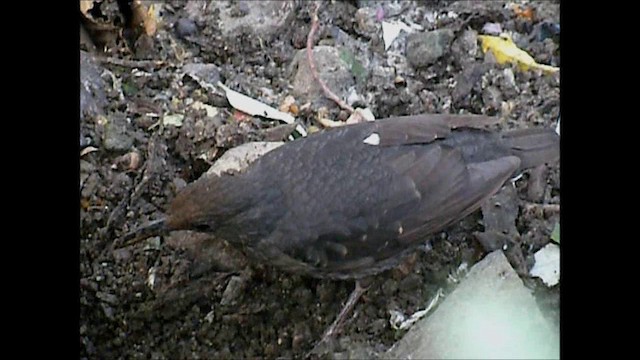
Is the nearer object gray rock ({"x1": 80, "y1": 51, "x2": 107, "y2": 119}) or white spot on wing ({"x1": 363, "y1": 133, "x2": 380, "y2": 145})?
white spot on wing ({"x1": 363, "y1": 133, "x2": 380, "y2": 145})

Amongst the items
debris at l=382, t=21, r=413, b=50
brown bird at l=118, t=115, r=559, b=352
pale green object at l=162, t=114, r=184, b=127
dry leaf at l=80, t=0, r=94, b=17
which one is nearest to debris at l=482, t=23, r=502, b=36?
debris at l=382, t=21, r=413, b=50

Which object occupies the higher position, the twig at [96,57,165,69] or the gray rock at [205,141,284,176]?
the twig at [96,57,165,69]

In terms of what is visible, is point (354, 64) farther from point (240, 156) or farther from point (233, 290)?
point (233, 290)

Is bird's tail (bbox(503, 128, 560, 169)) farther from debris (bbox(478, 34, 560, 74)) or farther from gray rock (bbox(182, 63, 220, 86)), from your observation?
gray rock (bbox(182, 63, 220, 86))

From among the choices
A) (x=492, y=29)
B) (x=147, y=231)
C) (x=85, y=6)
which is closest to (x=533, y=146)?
(x=492, y=29)

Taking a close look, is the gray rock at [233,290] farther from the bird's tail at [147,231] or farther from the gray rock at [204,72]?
the gray rock at [204,72]
